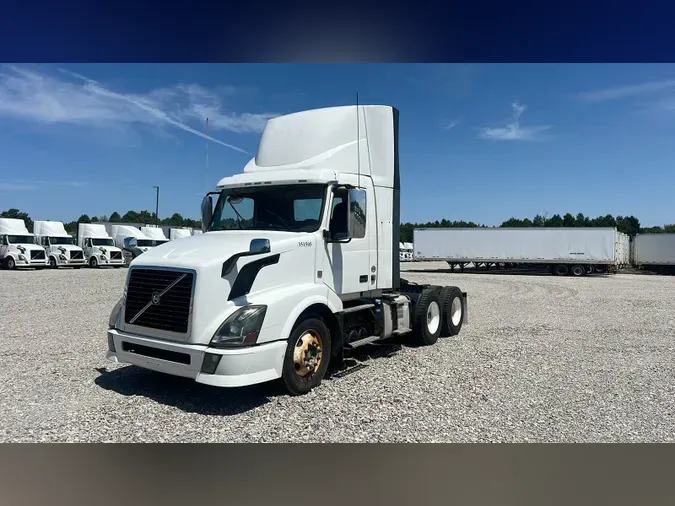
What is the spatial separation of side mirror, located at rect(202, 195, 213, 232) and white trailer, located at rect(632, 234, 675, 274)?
3625cm

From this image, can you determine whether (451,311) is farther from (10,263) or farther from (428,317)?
(10,263)

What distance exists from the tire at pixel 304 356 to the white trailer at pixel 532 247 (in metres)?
29.0

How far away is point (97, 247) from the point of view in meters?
32.5

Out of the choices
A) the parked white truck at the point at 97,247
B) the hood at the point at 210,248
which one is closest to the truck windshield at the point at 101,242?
the parked white truck at the point at 97,247

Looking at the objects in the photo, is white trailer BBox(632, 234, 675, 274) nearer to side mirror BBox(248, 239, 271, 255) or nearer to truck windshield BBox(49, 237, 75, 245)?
side mirror BBox(248, 239, 271, 255)

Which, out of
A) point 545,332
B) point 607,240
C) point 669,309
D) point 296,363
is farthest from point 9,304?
point 607,240

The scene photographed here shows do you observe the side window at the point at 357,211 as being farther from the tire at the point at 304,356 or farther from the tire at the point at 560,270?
the tire at the point at 560,270

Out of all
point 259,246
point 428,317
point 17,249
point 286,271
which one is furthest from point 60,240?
point 259,246

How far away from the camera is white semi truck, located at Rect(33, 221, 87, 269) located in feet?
101

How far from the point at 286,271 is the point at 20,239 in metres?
29.9

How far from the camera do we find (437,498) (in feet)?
12.0

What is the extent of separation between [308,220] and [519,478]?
145 inches

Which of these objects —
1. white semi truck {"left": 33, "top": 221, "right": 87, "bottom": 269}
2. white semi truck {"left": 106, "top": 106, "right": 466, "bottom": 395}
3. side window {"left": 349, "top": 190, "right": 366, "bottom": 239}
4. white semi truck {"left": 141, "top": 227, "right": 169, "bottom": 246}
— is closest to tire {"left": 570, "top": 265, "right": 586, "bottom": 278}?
white semi truck {"left": 106, "top": 106, "right": 466, "bottom": 395}
